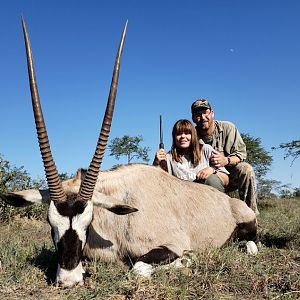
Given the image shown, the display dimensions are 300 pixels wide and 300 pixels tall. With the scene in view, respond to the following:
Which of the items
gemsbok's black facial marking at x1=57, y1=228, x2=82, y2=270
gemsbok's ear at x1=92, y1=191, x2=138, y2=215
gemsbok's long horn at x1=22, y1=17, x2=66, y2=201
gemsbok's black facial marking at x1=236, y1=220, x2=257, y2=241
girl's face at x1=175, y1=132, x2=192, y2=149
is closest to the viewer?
gemsbok's black facial marking at x1=57, y1=228, x2=82, y2=270

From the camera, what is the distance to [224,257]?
3.87 m

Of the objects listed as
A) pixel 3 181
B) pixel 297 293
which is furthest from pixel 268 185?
pixel 297 293

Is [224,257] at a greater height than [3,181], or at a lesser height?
lesser

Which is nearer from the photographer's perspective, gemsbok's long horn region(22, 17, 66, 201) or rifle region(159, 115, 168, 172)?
gemsbok's long horn region(22, 17, 66, 201)

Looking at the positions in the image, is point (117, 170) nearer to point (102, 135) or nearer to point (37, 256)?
point (102, 135)

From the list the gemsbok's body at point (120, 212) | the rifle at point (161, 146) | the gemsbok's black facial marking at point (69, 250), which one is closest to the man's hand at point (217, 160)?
the rifle at point (161, 146)

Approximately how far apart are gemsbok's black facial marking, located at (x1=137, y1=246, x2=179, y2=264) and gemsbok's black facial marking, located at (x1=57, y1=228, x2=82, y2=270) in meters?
0.65

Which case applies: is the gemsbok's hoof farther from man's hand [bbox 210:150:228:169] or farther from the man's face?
the man's face

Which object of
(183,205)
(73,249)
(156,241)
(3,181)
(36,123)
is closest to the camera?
(73,249)

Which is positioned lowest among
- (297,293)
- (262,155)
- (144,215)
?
(297,293)

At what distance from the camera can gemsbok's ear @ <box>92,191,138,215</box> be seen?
3900 mm

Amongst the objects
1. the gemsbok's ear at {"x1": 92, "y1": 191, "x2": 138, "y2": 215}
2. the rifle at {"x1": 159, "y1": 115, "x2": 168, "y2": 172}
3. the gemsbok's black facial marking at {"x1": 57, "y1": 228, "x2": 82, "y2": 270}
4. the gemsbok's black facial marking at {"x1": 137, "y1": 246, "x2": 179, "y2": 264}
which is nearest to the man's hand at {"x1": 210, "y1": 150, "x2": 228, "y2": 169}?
the rifle at {"x1": 159, "y1": 115, "x2": 168, "y2": 172}

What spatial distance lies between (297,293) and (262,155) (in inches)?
752

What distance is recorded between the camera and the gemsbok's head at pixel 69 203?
11.3 ft
